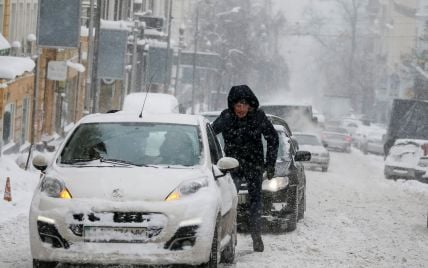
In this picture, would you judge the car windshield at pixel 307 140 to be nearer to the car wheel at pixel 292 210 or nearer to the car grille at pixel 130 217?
the car wheel at pixel 292 210

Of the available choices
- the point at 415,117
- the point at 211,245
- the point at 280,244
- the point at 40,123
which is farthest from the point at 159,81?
the point at 211,245

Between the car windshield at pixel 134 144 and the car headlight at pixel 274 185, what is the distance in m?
4.20

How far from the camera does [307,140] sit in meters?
41.2

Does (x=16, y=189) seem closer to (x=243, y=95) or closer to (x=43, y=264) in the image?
(x=243, y=95)

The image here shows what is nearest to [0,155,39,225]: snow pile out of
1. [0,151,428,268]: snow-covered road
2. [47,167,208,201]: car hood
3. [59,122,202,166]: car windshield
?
[0,151,428,268]: snow-covered road

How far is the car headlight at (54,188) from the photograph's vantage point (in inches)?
372

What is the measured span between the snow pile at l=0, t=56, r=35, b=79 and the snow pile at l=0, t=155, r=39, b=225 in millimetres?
2614

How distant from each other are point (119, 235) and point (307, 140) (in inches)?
1267

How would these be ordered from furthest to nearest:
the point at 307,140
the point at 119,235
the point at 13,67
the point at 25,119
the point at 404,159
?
the point at 307,140, the point at 25,119, the point at 404,159, the point at 13,67, the point at 119,235

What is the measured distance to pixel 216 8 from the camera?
94.4 metres

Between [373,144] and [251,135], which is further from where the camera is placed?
[373,144]

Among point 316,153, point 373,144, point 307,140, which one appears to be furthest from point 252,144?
point 373,144

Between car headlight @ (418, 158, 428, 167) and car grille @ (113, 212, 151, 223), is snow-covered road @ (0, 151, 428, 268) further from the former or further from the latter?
car headlight @ (418, 158, 428, 167)

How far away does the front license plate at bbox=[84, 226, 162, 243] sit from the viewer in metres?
9.23
